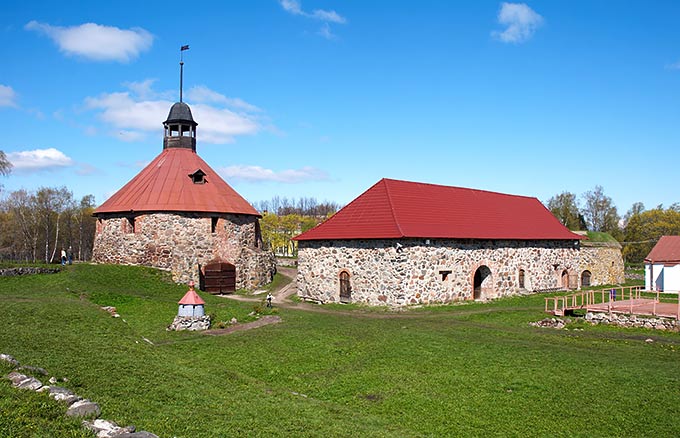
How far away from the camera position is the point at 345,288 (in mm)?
23859

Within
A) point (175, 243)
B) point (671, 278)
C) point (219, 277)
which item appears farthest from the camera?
point (671, 278)

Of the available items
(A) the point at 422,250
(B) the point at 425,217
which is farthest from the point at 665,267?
(A) the point at 422,250

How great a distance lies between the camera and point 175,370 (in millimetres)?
10523

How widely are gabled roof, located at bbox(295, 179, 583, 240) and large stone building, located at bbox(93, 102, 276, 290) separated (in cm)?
574

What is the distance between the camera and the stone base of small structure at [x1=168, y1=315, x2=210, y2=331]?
53.4 feet

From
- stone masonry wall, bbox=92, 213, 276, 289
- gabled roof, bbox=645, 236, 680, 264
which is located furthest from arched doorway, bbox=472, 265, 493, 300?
stone masonry wall, bbox=92, 213, 276, 289

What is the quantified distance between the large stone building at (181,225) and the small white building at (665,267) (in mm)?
23487

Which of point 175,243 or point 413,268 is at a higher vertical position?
point 175,243

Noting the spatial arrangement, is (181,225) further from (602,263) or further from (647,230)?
(647,230)

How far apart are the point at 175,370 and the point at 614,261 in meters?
34.4

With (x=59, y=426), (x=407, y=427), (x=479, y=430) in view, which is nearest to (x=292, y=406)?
(x=407, y=427)

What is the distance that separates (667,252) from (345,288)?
20.6 meters

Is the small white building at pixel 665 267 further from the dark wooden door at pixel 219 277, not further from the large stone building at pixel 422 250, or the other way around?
the dark wooden door at pixel 219 277

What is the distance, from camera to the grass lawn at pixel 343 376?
7824 millimetres
